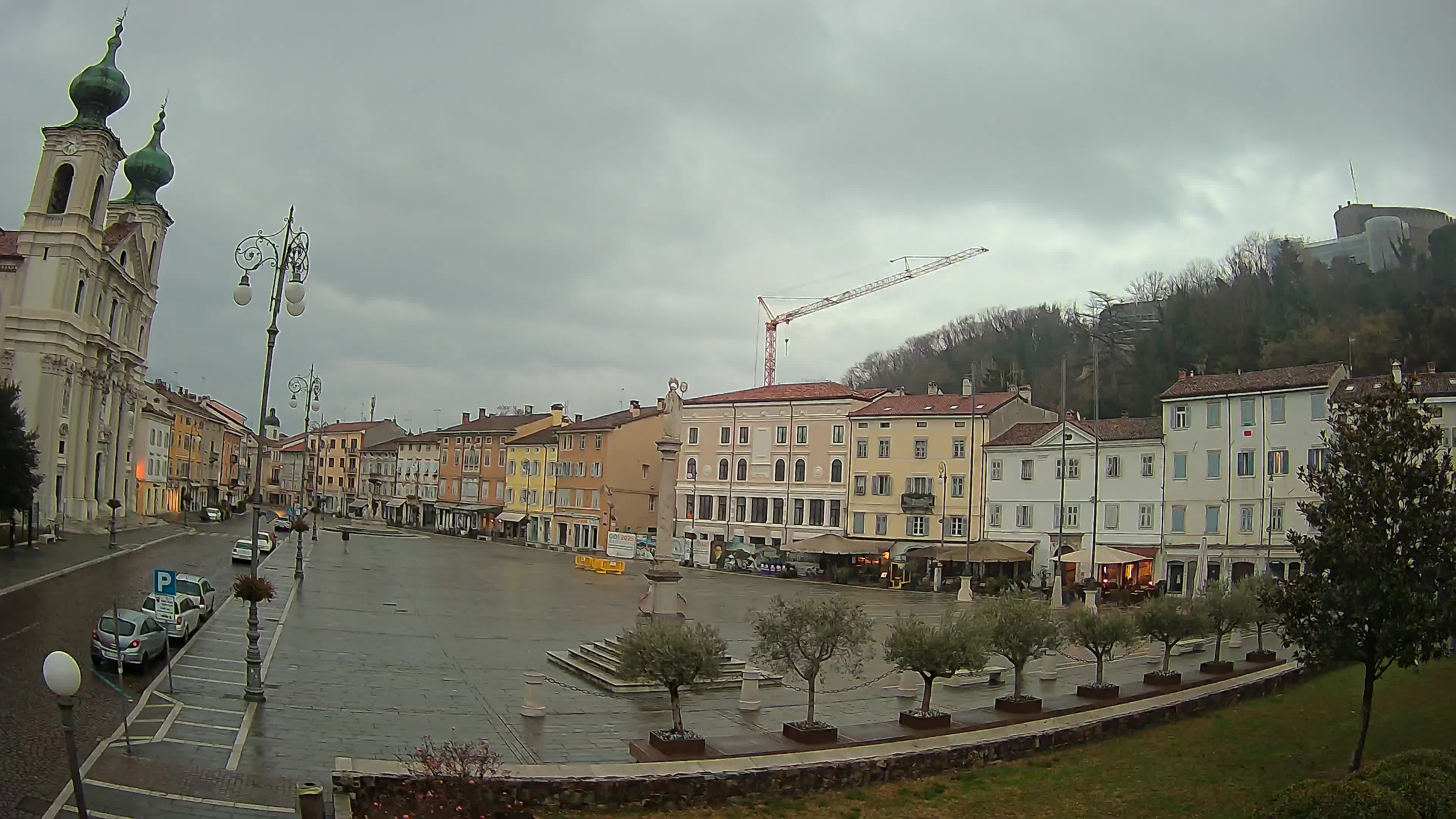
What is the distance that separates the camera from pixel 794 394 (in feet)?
230

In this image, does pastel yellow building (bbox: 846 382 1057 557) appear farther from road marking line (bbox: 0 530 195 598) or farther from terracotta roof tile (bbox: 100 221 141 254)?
terracotta roof tile (bbox: 100 221 141 254)

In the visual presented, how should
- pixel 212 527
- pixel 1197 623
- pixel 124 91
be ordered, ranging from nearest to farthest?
pixel 1197 623 < pixel 124 91 < pixel 212 527

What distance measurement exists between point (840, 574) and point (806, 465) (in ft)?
34.9

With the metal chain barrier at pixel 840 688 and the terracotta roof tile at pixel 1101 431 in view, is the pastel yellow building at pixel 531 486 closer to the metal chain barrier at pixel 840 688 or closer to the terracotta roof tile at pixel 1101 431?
the terracotta roof tile at pixel 1101 431

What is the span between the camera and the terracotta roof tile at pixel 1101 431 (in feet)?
176

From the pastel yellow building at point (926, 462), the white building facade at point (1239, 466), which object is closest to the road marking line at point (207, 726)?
the white building facade at point (1239, 466)

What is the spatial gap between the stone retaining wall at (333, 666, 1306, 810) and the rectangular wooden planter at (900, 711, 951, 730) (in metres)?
1.00

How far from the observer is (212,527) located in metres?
77.6

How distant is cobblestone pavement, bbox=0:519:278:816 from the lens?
13820mm

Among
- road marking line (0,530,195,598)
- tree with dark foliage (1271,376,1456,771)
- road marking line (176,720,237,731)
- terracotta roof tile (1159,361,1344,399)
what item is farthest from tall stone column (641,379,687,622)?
terracotta roof tile (1159,361,1344,399)

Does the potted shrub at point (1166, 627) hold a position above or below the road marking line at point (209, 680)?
above

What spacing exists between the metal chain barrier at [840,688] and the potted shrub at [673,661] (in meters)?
6.27

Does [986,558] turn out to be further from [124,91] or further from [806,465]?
[124,91]

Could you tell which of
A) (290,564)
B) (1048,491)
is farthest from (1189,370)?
(290,564)
